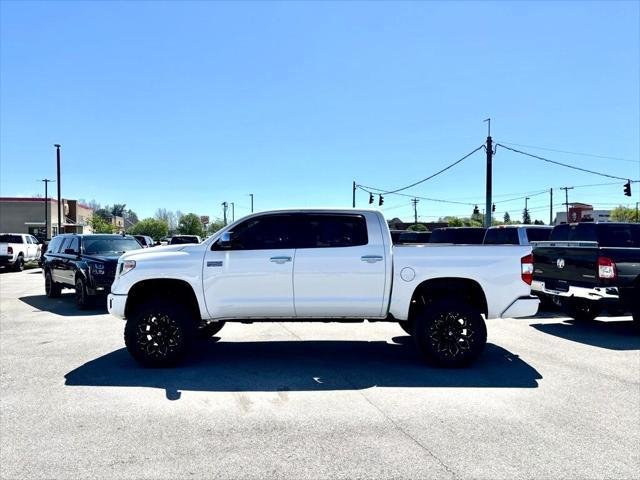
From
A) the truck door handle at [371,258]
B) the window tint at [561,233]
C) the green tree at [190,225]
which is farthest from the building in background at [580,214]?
the truck door handle at [371,258]

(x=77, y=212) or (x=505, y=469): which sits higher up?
(x=77, y=212)

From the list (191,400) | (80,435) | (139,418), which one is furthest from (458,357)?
(80,435)

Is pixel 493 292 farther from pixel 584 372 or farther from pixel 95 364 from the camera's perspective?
pixel 95 364

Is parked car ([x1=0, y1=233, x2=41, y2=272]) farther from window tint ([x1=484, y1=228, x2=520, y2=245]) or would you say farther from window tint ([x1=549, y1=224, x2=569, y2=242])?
window tint ([x1=549, y1=224, x2=569, y2=242])

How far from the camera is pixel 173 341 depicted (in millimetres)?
6074

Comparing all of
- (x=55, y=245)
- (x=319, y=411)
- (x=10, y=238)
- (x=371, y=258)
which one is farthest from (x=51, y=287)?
(x=10, y=238)

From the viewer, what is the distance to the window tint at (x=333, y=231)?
6.29 m

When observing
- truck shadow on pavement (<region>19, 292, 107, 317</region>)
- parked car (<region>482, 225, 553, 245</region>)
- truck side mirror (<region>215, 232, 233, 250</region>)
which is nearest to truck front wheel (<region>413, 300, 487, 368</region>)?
truck side mirror (<region>215, 232, 233, 250</region>)

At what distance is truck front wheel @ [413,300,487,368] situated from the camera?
601 centimetres

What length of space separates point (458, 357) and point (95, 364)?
4.77 metres

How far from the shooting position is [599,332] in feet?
28.6

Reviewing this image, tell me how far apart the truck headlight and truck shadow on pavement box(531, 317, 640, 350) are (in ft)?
23.1

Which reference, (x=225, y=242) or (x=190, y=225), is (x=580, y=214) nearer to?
(x=190, y=225)

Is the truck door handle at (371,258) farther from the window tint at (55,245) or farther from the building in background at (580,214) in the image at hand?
the building in background at (580,214)
